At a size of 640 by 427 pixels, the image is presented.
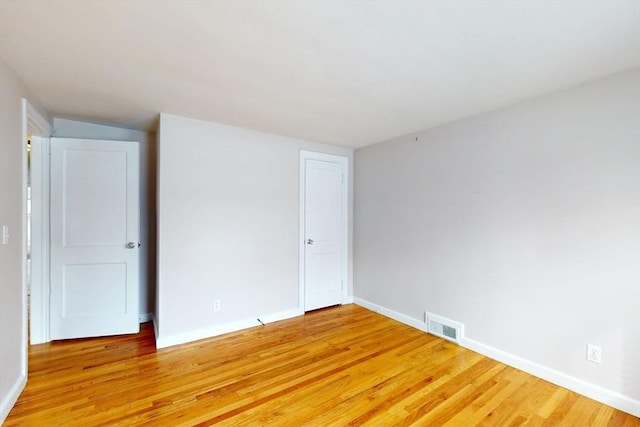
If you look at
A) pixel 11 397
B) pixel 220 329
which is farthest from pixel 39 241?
pixel 220 329

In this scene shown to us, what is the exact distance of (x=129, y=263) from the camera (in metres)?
3.04

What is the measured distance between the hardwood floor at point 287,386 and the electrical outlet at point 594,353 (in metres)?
0.30

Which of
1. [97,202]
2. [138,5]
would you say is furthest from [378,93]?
[97,202]

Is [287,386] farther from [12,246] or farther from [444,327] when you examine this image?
[12,246]

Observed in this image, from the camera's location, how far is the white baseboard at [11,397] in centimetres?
175

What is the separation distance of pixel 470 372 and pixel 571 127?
2.12 meters

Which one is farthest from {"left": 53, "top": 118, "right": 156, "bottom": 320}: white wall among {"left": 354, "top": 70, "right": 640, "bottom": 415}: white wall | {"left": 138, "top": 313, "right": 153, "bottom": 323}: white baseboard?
{"left": 354, "top": 70, "right": 640, "bottom": 415}: white wall

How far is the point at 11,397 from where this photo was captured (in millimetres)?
1870

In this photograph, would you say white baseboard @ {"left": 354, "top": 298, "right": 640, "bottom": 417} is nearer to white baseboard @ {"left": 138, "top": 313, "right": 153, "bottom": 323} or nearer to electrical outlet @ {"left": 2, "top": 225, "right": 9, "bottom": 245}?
white baseboard @ {"left": 138, "top": 313, "right": 153, "bottom": 323}

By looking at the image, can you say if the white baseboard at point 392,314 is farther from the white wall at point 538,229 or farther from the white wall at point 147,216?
the white wall at point 147,216

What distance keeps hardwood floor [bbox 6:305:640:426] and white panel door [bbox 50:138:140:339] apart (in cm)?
26

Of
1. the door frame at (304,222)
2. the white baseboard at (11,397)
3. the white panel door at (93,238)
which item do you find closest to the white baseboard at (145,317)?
the white panel door at (93,238)

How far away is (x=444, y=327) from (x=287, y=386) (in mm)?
1791

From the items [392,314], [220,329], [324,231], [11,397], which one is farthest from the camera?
[324,231]
